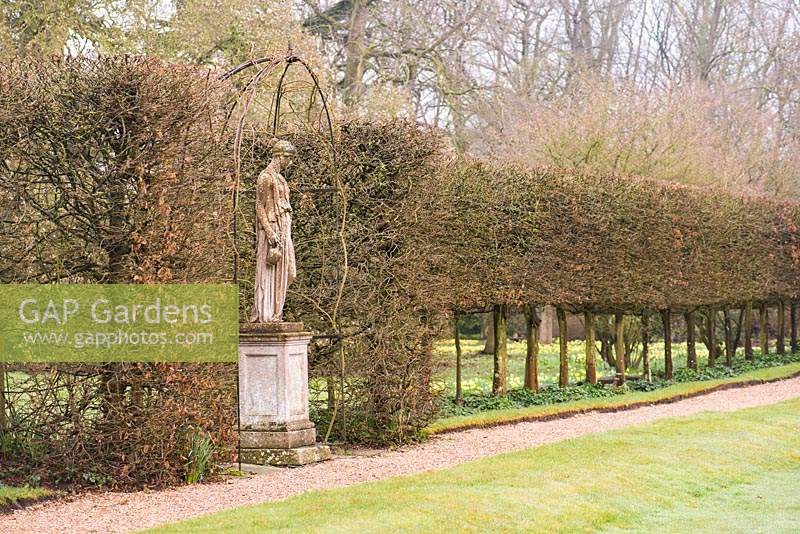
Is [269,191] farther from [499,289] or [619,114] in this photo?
[619,114]

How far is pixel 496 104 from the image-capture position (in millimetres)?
28578

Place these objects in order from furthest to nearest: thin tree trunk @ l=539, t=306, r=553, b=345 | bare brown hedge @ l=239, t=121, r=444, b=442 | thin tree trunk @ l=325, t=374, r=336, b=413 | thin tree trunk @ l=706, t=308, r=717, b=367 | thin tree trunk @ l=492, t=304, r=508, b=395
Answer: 1. thin tree trunk @ l=539, t=306, r=553, b=345
2. thin tree trunk @ l=706, t=308, r=717, b=367
3. thin tree trunk @ l=492, t=304, r=508, b=395
4. thin tree trunk @ l=325, t=374, r=336, b=413
5. bare brown hedge @ l=239, t=121, r=444, b=442

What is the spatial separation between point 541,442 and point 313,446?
A: 288 centimetres

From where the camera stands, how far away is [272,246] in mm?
11141

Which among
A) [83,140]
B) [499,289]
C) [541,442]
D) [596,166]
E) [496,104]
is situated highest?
[496,104]

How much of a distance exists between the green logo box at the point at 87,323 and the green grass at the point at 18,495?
3.49 feet

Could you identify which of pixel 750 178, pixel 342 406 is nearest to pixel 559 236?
pixel 342 406

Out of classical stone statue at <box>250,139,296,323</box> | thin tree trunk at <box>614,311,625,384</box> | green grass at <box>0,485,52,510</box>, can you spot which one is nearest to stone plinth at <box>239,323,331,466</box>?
classical stone statue at <box>250,139,296,323</box>

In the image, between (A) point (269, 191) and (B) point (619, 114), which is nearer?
(A) point (269, 191)

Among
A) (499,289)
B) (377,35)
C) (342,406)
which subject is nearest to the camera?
(342,406)

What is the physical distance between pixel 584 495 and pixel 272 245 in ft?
13.3

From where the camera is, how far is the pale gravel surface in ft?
26.9

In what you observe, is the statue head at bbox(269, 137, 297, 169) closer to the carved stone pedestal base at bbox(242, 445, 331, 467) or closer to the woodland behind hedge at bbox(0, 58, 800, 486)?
the woodland behind hedge at bbox(0, 58, 800, 486)

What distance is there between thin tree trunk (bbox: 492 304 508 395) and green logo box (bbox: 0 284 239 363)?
7.71 meters
